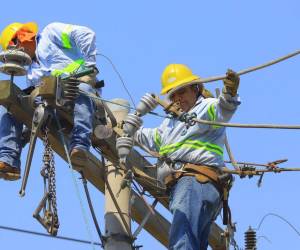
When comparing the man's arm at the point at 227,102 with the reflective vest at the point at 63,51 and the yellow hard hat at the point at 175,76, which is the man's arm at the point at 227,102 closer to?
the yellow hard hat at the point at 175,76

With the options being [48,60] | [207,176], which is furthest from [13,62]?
[207,176]

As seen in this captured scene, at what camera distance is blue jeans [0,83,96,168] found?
9852 mm

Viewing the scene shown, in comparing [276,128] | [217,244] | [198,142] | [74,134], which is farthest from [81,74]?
[217,244]

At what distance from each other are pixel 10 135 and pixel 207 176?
1855 mm

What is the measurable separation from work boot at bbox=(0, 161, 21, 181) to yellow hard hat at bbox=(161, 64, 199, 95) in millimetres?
1379

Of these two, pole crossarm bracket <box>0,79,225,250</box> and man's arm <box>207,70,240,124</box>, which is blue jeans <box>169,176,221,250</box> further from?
pole crossarm bracket <box>0,79,225,250</box>

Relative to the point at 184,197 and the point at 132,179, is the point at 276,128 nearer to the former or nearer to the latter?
the point at 184,197

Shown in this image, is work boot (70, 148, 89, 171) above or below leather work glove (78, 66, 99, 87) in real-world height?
below

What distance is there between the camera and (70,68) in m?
10.2

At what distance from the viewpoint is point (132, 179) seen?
10.2 m

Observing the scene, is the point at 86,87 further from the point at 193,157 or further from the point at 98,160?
→ the point at 193,157

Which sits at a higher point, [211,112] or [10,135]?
[211,112]

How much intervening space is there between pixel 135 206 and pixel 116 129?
0.83m

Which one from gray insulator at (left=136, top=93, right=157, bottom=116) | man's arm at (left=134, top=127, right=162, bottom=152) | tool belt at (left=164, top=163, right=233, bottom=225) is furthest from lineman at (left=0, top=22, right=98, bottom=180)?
tool belt at (left=164, top=163, right=233, bottom=225)
